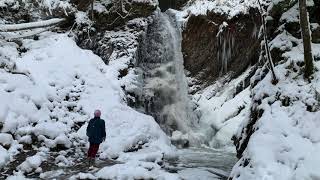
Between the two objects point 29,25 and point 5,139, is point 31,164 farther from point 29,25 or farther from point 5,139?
point 29,25

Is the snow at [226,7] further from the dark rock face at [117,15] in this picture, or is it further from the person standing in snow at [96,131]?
→ the person standing in snow at [96,131]

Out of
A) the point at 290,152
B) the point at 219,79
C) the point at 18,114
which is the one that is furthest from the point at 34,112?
the point at 219,79

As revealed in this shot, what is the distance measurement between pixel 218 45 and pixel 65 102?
1009 centimetres

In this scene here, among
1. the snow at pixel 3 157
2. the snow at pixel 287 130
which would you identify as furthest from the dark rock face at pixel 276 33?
the snow at pixel 3 157

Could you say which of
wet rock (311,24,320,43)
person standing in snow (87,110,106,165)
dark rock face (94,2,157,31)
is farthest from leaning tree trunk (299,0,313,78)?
dark rock face (94,2,157,31)

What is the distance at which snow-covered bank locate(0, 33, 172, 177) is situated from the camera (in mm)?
12492

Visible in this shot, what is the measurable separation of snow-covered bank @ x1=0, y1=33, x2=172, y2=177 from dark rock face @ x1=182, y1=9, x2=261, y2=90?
5.88 meters

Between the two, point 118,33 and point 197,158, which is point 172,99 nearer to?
point 118,33

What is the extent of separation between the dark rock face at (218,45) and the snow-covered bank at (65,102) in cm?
588

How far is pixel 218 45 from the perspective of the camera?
21875 mm

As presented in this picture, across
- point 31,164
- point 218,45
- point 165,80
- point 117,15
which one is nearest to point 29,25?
point 117,15

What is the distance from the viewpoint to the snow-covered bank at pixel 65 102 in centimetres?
1249

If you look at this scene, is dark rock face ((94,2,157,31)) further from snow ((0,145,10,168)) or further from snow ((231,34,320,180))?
snow ((231,34,320,180))

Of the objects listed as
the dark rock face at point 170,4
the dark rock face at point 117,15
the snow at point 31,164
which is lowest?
the snow at point 31,164
